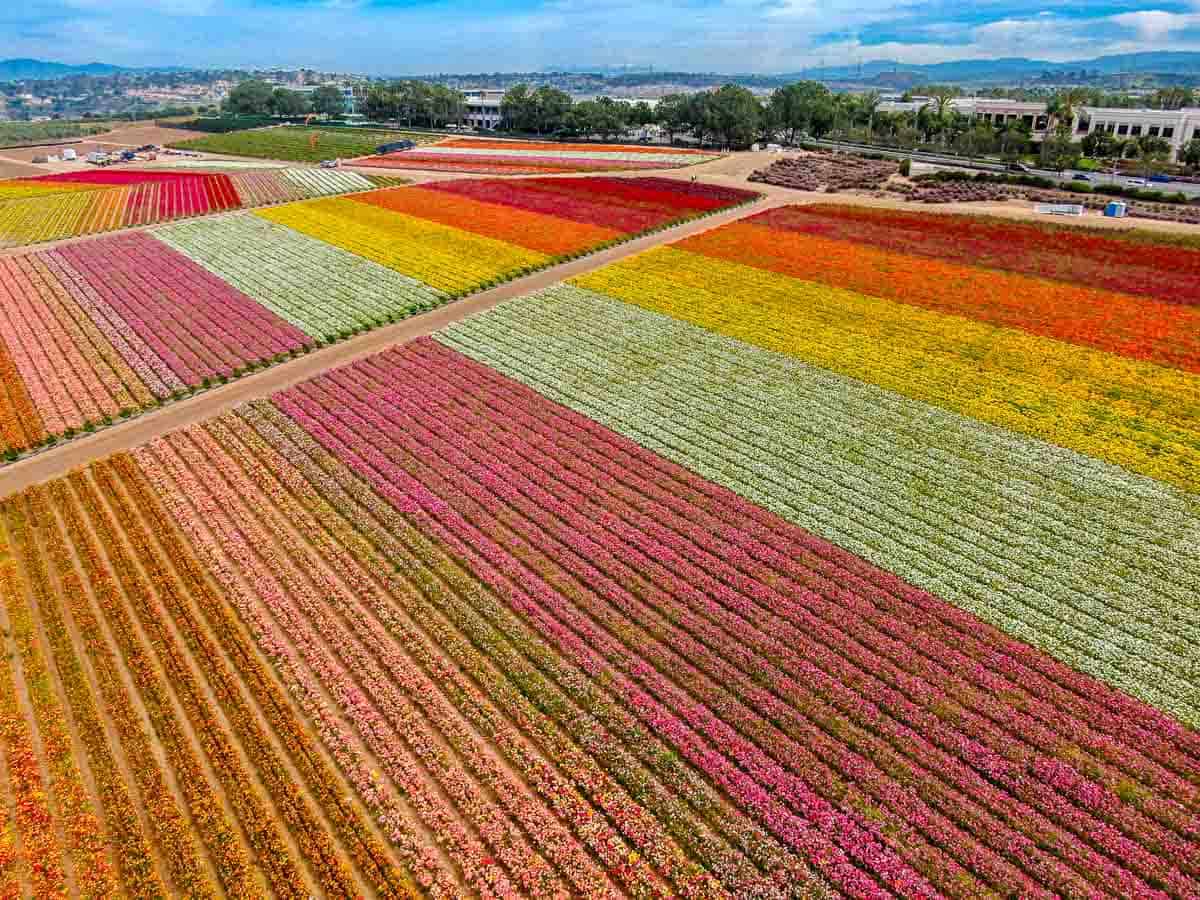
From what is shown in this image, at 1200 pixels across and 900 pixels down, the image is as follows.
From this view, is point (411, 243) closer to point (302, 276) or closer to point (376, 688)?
point (302, 276)

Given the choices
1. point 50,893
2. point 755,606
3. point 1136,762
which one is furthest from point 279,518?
point 1136,762

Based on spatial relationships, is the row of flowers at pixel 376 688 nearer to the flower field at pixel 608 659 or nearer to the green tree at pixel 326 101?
the flower field at pixel 608 659

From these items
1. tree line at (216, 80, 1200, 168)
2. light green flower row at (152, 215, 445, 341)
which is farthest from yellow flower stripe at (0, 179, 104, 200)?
tree line at (216, 80, 1200, 168)

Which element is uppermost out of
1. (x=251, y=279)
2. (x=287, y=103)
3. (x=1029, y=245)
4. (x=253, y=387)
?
(x=287, y=103)

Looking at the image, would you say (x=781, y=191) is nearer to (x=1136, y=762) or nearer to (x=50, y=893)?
(x=1136, y=762)

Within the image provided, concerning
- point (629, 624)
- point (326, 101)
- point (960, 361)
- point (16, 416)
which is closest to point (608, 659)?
point (629, 624)

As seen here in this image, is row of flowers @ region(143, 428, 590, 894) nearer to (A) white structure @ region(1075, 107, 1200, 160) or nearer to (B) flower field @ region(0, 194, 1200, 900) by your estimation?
(B) flower field @ region(0, 194, 1200, 900)
